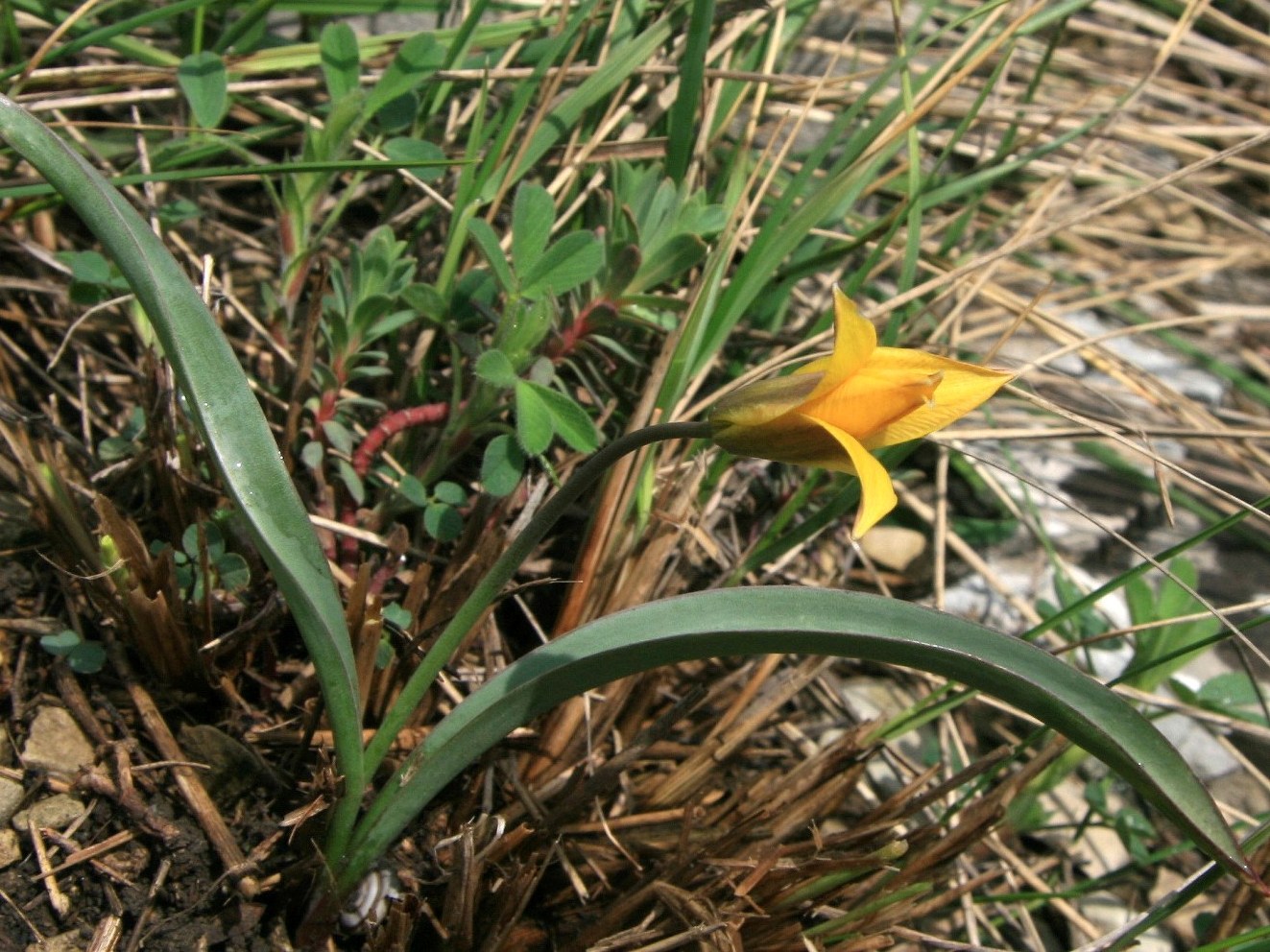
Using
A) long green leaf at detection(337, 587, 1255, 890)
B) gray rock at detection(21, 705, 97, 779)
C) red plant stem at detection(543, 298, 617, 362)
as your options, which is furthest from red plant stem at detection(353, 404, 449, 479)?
long green leaf at detection(337, 587, 1255, 890)

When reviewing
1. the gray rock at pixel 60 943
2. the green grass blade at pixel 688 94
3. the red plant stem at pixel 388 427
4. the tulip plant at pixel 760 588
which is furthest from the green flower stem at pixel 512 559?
the green grass blade at pixel 688 94

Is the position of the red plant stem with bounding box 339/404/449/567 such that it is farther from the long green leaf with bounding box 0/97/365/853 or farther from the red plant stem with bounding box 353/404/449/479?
the long green leaf with bounding box 0/97/365/853

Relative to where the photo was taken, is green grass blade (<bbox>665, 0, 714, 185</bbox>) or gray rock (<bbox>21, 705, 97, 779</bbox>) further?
green grass blade (<bbox>665, 0, 714, 185</bbox>)

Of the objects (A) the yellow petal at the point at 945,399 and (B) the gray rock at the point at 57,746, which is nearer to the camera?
(A) the yellow petal at the point at 945,399

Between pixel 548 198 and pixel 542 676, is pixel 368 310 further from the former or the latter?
pixel 542 676

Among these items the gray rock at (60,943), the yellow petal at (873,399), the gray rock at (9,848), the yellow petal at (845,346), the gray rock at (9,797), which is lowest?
the gray rock at (60,943)

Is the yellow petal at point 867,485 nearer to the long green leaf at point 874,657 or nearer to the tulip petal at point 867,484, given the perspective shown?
the tulip petal at point 867,484

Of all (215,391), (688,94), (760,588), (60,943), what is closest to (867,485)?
(760,588)

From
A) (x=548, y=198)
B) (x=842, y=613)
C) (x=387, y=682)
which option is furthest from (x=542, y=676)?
(x=548, y=198)
